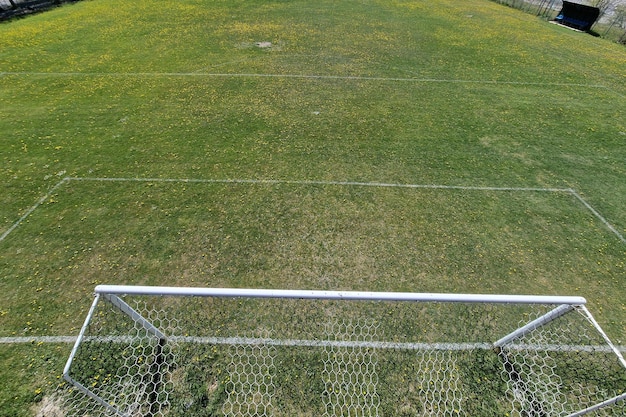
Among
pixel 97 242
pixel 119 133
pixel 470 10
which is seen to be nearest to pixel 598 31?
pixel 470 10

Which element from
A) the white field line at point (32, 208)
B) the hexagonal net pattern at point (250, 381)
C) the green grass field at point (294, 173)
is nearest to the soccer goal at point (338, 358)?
the hexagonal net pattern at point (250, 381)

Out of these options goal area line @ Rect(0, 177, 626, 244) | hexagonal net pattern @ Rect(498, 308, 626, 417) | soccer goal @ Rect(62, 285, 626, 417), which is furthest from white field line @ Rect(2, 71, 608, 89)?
hexagonal net pattern @ Rect(498, 308, 626, 417)

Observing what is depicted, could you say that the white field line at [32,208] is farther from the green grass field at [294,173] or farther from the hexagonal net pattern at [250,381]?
the hexagonal net pattern at [250,381]

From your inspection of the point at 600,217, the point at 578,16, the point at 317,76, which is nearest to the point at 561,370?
the point at 600,217

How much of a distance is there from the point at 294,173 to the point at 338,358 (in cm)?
516

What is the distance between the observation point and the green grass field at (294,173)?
646 cm

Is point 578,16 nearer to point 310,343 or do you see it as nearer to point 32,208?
point 310,343

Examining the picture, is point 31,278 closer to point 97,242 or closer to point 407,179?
point 97,242

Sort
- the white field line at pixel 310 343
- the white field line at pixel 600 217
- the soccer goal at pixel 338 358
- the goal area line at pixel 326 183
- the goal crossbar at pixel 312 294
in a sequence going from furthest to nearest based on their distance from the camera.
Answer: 1. the goal area line at pixel 326 183
2. the white field line at pixel 600 217
3. the white field line at pixel 310 343
4. the soccer goal at pixel 338 358
5. the goal crossbar at pixel 312 294

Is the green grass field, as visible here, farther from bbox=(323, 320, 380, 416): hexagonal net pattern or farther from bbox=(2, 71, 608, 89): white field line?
bbox=(323, 320, 380, 416): hexagonal net pattern

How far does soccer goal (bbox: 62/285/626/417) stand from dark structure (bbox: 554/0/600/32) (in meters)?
25.7

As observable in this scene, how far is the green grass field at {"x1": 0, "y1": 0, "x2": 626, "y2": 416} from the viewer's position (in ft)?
21.2

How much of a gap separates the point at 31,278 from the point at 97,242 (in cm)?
124

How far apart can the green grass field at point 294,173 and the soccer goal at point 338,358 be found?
60cm
